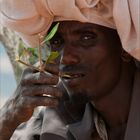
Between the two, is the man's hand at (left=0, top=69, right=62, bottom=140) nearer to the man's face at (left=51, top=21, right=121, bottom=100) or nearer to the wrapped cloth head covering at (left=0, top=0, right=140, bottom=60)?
the man's face at (left=51, top=21, right=121, bottom=100)

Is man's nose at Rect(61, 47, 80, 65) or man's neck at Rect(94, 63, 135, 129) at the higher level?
man's nose at Rect(61, 47, 80, 65)

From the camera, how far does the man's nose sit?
3.27 meters

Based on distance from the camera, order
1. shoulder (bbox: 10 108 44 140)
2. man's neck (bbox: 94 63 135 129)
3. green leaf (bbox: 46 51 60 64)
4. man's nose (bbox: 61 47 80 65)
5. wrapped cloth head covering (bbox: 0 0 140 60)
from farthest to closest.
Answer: shoulder (bbox: 10 108 44 140)
man's neck (bbox: 94 63 135 129)
man's nose (bbox: 61 47 80 65)
wrapped cloth head covering (bbox: 0 0 140 60)
green leaf (bbox: 46 51 60 64)

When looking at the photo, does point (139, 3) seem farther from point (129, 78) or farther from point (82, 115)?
point (82, 115)

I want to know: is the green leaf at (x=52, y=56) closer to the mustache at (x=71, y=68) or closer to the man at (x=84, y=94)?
the man at (x=84, y=94)

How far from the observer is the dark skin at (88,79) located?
317 centimetres

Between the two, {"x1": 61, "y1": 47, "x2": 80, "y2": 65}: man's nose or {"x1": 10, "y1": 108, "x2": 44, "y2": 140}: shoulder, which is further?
{"x1": 10, "y1": 108, "x2": 44, "y2": 140}: shoulder

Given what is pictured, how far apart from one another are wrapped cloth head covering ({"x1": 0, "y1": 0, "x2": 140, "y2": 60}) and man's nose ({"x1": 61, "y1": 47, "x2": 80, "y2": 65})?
162 millimetres

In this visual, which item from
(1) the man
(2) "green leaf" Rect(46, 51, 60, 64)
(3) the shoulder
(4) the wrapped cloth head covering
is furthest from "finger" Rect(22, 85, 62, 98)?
(3) the shoulder

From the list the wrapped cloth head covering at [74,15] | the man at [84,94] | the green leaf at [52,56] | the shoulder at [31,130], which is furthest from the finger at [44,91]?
the shoulder at [31,130]

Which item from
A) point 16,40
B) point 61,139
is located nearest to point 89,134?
point 61,139

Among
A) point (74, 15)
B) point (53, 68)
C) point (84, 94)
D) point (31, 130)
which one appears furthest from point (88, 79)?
point (31, 130)

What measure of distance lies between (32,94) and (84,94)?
33 centimetres

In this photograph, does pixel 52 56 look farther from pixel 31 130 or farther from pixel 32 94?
pixel 31 130
